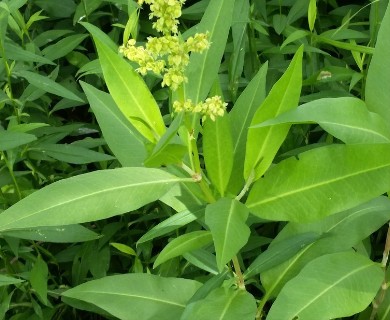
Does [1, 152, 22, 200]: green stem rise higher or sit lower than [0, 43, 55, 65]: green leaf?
lower

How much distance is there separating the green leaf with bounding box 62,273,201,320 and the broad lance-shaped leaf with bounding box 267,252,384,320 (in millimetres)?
310

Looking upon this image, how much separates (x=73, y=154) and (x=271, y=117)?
33.6 inches

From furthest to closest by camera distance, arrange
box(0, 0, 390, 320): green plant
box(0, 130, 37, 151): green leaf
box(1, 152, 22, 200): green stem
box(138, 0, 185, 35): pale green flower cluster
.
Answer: box(1, 152, 22, 200): green stem → box(0, 130, 37, 151): green leaf → box(0, 0, 390, 320): green plant → box(138, 0, 185, 35): pale green flower cluster

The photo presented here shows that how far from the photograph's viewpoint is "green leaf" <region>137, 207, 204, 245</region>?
4.16ft

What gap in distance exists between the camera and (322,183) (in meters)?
1.20

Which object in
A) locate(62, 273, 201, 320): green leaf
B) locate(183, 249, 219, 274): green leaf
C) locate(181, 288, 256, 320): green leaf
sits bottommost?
locate(62, 273, 201, 320): green leaf

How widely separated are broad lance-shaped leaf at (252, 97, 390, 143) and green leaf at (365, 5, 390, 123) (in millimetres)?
88

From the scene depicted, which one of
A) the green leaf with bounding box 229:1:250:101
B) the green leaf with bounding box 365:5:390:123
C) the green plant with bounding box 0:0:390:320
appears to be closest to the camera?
the green plant with bounding box 0:0:390:320

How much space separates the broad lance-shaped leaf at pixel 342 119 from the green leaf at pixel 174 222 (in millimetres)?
263

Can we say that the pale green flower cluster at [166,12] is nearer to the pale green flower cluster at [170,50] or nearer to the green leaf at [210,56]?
the pale green flower cluster at [170,50]

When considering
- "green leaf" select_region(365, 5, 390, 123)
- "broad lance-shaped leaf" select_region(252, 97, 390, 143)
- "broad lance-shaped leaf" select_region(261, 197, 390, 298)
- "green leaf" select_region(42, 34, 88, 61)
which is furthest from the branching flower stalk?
"green leaf" select_region(42, 34, 88, 61)

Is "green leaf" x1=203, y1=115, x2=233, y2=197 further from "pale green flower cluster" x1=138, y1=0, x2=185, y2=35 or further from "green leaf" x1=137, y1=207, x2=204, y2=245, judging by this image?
"pale green flower cluster" x1=138, y1=0, x2=185, y2=35

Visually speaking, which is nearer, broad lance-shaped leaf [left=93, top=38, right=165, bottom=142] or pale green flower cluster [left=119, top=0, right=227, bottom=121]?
pale green flower cluster [left=119, top=0, right=227, bottom=121]

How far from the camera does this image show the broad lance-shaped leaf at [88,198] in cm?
110
